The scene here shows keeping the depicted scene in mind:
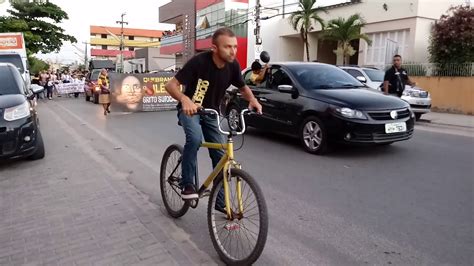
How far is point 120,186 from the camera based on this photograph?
5.39 metres

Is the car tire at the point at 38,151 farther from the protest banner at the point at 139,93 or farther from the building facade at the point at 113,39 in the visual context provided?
the building facade at the point at 113,39

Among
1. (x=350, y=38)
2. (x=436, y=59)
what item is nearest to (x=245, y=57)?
(x=350, y=38)

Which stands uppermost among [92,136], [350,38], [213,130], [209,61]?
[350,38]

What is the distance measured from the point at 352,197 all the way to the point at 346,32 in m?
20.0

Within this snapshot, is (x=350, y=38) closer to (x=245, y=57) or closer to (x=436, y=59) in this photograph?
(x=436, y=59)

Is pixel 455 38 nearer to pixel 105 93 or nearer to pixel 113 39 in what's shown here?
pixel 105 93

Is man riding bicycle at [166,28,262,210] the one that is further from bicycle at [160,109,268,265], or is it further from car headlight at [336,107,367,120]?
car headlight at [336,107,367,120]

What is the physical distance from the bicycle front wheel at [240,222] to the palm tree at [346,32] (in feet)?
70.7

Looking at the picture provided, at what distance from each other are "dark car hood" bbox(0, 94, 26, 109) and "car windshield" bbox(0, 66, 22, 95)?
32cm

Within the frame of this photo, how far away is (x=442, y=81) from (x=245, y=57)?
22.8 meters

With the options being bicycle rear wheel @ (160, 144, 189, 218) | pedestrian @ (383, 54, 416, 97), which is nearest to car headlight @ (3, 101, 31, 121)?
bicycle rear wheel @ (160, 144, 189, 218)

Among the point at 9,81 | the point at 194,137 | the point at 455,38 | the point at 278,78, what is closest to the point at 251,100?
the point at 194,137

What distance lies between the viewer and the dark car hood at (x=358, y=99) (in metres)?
6.68

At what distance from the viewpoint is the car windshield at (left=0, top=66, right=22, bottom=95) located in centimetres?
695
